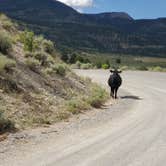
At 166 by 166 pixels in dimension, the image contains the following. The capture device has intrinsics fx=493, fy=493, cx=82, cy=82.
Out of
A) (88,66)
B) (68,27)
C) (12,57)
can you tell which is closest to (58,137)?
(12,57)

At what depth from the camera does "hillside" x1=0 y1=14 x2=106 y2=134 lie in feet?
53.3

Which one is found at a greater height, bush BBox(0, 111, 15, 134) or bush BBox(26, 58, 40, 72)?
bush BBox(26, 58, 40, 72)

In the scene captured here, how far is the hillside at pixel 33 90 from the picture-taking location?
53.3 feet

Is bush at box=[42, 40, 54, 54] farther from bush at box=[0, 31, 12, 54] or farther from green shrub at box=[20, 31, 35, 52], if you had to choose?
→ bush at box=[0, 31, 12, 54]

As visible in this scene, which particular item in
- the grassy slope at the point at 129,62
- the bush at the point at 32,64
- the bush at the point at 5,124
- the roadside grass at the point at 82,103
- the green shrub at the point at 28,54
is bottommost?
the grassy slope at the point at 129,62

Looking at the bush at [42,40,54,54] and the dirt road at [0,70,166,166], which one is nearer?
the dirt road at [0,70,166,166]

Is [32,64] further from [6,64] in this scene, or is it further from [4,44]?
[6,64]

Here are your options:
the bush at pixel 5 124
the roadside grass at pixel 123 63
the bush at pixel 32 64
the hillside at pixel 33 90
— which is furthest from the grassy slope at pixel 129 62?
the bush at pixel 5 124

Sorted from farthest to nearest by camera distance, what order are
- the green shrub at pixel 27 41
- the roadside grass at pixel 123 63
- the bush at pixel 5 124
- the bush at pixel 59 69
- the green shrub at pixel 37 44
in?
1. the roadside grass at pixel 123 63
2. the green shrub at pixel 37 44
3. the green shrub at pixel 27 41
4. the bush at pixel 59 69
5. the bush at pixel 5 124

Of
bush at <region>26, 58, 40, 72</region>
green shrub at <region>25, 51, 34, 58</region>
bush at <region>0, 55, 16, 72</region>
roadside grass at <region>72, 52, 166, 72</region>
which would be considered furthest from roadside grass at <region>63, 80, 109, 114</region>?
roadside grass at <region>72, 52, 166, 72</region>

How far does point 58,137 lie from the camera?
13.9 m

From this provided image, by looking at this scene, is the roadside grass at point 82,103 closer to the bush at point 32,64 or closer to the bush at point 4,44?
the bush at point 32,64

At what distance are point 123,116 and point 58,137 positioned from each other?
19.9ft

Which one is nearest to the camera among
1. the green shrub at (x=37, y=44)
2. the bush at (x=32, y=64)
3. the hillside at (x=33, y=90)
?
the hillside at (x=33, y=90)
